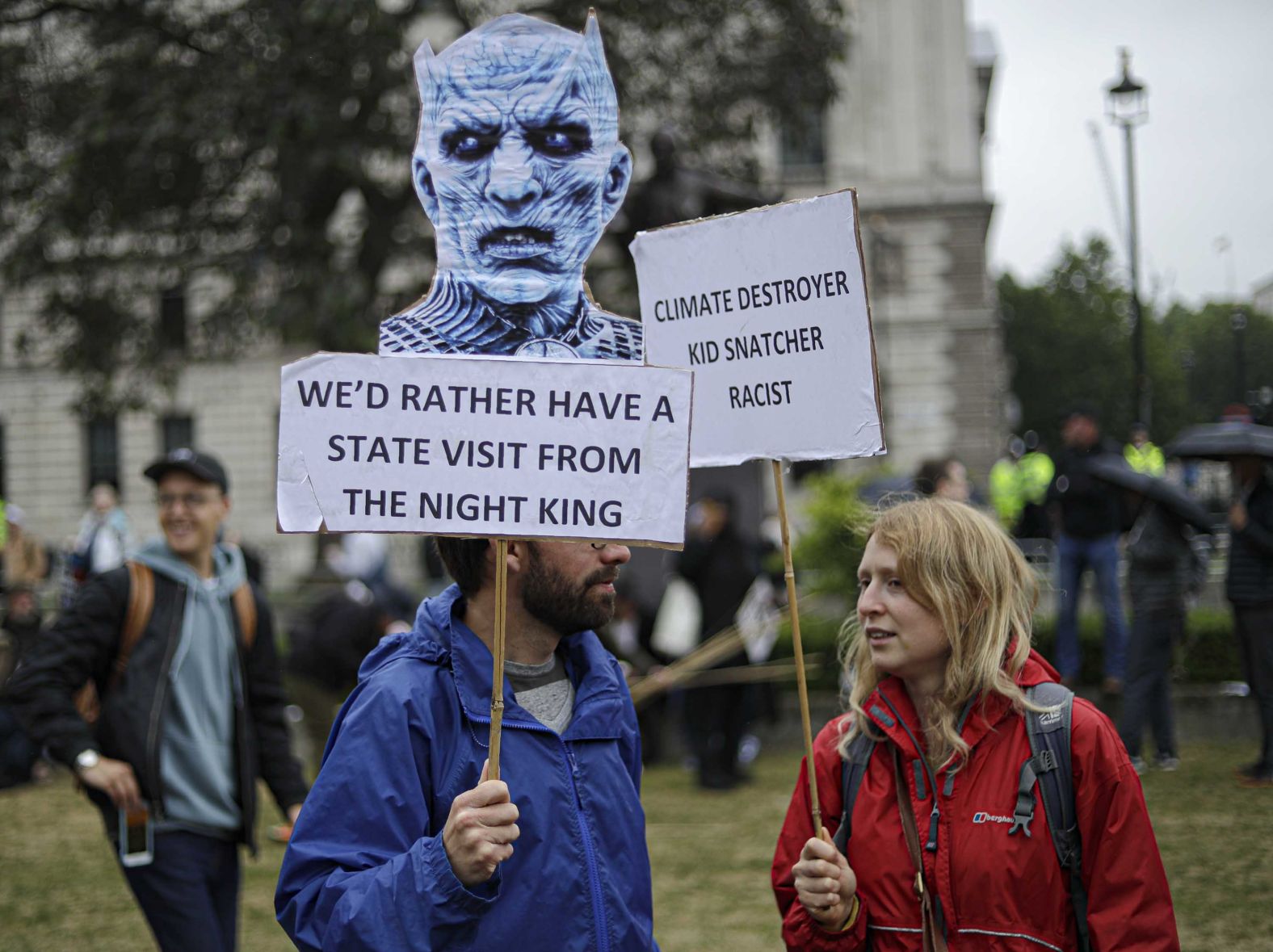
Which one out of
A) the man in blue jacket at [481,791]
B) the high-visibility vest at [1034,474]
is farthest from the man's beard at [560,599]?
the high-visibility vest at [1034,474]

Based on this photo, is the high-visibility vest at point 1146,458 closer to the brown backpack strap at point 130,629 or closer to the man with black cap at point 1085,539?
the man with black cap at point 1085,539

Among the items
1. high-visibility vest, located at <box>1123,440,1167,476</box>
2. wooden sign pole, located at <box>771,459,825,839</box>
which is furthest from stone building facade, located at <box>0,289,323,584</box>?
wooden sign pole, located at <box>771,459,825,839</box>

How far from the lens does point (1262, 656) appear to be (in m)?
8.10

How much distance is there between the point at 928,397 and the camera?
3416cm

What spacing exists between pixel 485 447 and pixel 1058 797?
51.5 inches

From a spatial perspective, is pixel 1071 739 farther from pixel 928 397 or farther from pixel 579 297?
pixel 928 397

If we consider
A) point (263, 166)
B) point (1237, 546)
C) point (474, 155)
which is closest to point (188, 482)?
point (474, 155)

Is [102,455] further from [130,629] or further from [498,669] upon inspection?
[498,669]

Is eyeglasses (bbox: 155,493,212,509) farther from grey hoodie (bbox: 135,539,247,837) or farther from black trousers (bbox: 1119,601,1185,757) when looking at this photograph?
black trousers (bbox: 1119,601,1185,757)

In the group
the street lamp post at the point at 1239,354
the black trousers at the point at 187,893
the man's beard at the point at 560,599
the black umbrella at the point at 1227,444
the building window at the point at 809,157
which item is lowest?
the black trousers at the point at 187,893

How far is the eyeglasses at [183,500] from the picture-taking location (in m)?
4.50

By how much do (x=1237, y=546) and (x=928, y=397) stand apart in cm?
2635

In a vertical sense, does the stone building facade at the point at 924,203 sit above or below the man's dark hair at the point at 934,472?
above

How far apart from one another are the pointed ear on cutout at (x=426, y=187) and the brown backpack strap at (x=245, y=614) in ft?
6.61
